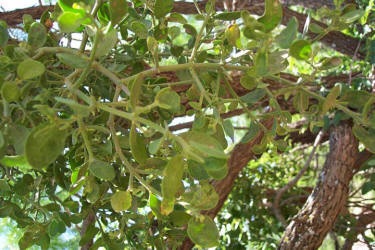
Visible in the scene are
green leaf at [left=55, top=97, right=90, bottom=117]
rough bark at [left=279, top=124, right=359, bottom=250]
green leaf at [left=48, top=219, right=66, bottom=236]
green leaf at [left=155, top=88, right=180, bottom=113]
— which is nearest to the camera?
green leaf at [left=55, top=97, right=90, bottom=117]

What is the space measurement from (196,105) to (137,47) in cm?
22

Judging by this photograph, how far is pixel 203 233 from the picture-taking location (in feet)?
1.55

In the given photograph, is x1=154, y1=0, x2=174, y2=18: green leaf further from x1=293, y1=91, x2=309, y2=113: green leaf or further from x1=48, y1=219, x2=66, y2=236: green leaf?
x1=48, y1=219, x2=66, y2=236: green leaf

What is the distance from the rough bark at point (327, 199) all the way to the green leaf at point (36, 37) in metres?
1.01

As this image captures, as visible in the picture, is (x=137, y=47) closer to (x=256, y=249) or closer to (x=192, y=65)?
(x=192, y=65)

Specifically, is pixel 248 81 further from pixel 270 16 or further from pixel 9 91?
pixel 9 91

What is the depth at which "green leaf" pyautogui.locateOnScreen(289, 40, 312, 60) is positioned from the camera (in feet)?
1.45

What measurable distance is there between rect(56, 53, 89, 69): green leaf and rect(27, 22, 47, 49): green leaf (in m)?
0.09

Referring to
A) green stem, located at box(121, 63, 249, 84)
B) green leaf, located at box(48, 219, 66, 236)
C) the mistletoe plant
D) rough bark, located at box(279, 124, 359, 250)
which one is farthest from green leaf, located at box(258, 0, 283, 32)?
rough bark, located at box(279, 124, 359, 250)

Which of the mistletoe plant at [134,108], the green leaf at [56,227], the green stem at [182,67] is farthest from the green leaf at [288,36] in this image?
the green leaf at [56,227]

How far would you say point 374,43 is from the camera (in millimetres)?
1402

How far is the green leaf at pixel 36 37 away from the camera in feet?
1.81

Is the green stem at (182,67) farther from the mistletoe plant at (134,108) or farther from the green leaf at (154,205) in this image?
the green leaf at (154,205)

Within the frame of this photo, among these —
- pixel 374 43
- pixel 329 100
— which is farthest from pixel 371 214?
pixel 329 100
